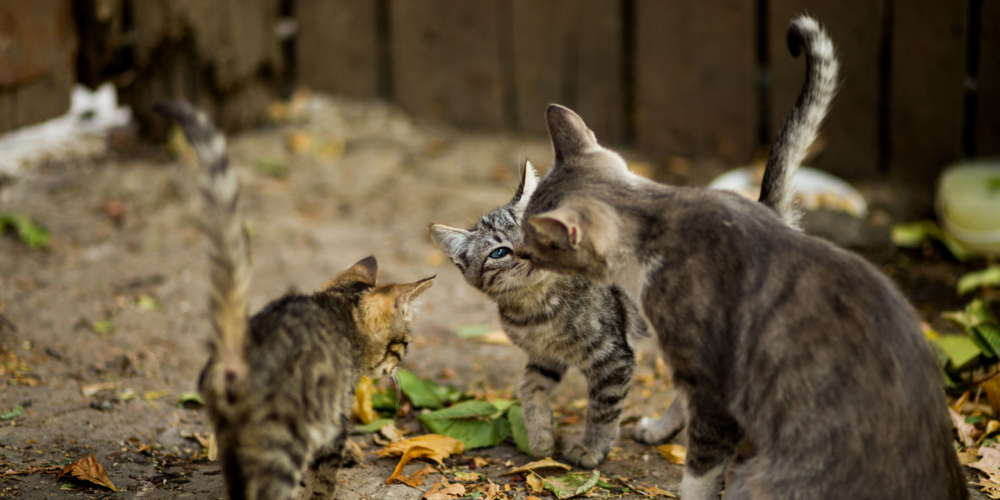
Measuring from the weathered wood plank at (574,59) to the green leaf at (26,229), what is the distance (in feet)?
13.1

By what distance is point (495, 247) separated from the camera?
12.7ft

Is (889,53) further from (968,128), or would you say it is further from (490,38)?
(490,38)

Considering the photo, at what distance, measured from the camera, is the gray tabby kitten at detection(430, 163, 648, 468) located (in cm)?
373

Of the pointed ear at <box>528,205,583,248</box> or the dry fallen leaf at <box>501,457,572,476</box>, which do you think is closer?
the pointed ear at <box>528,205,583,248</box>

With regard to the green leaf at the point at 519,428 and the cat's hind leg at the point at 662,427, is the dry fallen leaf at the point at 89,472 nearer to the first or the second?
the green leaf at the point at 519,428

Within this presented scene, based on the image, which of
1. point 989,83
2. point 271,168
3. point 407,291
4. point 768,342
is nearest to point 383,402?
point 407,291

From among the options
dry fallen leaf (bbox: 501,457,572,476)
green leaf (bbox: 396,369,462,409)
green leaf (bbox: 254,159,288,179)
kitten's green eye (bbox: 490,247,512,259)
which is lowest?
dry fallen leaf (bbox: 501,457,572,476)

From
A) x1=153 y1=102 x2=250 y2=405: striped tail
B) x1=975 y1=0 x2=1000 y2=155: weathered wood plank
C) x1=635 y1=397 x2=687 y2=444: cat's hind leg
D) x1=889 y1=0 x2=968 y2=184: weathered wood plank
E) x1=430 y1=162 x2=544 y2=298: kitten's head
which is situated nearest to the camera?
x1=153 y1=102 x2=250 y2=405: striped tail

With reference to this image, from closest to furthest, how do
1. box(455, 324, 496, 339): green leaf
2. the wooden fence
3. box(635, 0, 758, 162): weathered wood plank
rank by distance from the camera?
1. box(455, 324, 496, 339): green leaf
2. the wooden fence
3. box(635, 0, 758, 162): weathered wood plank

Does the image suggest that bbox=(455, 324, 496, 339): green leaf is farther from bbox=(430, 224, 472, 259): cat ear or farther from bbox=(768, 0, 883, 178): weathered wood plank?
bbox=(768, 0, 883, 178): weathered wood plank

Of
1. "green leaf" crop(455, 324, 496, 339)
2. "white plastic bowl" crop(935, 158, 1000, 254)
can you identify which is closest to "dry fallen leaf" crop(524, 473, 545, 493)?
"green leaf" crop(455, 324, 496, 339)

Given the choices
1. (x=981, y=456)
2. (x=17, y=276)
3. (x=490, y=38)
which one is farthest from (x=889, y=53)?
(x=17, y=276)

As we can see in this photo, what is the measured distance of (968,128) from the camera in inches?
245

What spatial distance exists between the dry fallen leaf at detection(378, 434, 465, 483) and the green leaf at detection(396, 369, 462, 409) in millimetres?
385
